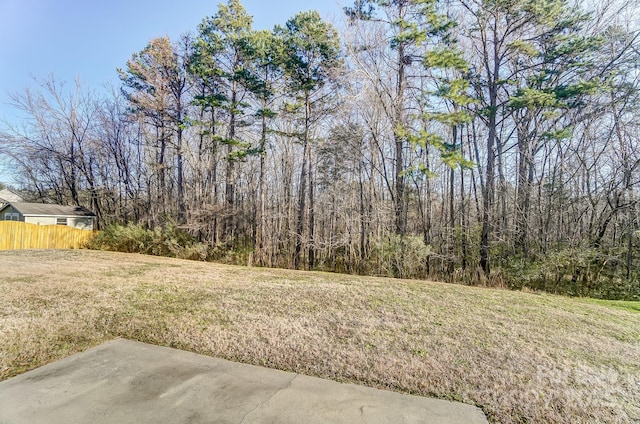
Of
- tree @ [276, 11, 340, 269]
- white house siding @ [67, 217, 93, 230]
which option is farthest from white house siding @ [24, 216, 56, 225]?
tree @ [276, 11, 340, 269]

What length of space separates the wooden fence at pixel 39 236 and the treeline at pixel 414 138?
3600mm

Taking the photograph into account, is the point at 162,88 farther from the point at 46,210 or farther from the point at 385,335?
the point at 385,335

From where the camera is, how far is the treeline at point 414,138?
27.8 feet

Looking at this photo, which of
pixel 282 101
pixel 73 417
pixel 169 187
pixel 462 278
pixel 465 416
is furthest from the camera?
pixel 169 187

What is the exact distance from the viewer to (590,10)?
348 inches

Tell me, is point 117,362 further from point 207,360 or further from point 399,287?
point 399,287

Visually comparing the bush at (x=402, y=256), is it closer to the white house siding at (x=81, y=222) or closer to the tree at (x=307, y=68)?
the tree at (x=307, y=68)

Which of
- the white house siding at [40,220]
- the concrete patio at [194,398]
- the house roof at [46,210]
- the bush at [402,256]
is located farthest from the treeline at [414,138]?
the concrete patio at [194,398]

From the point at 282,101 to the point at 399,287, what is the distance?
31.5ft

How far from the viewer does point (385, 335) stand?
332 cm

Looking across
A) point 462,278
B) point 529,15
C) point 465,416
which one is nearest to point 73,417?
point 465,416

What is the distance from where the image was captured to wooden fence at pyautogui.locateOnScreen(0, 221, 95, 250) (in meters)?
13.6

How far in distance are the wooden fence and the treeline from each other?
360 centimetres

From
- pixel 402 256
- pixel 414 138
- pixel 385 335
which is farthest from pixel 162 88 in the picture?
pixel 385 335
